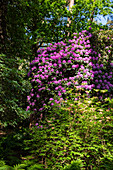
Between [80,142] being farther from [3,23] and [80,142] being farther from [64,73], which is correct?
[3,23]

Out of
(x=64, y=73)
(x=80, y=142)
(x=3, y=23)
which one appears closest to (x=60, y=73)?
(x=64, y=73)

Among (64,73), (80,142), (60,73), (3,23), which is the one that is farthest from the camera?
(64,73)

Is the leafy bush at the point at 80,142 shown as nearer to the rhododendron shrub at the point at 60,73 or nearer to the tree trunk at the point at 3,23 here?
the rhododendron shrub at the point at 60,73

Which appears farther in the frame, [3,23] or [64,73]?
[64,73]

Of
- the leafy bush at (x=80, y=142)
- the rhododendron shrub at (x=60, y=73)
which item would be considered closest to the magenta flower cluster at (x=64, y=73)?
the rhododendron shrub at (x=60, y=73)

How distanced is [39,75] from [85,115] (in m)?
2.64

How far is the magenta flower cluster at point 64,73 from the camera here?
5027mm

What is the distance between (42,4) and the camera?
753cm

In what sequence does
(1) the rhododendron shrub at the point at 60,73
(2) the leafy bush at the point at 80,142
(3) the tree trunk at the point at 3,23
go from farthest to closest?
(1) the rhododendron shrub at the point at 60,73
(3) the tree trunk at the point at 3,23
(2) the leafy bush at the point at 80,142

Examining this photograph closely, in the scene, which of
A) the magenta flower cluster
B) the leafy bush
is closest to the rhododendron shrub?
the magenta flower cluster

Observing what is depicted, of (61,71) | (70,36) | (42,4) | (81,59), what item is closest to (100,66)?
(81,59)

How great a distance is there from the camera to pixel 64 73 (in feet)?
17.3

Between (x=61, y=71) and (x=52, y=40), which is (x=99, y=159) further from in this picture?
(x=52, y=40)

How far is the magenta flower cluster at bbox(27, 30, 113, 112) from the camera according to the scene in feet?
16.5
